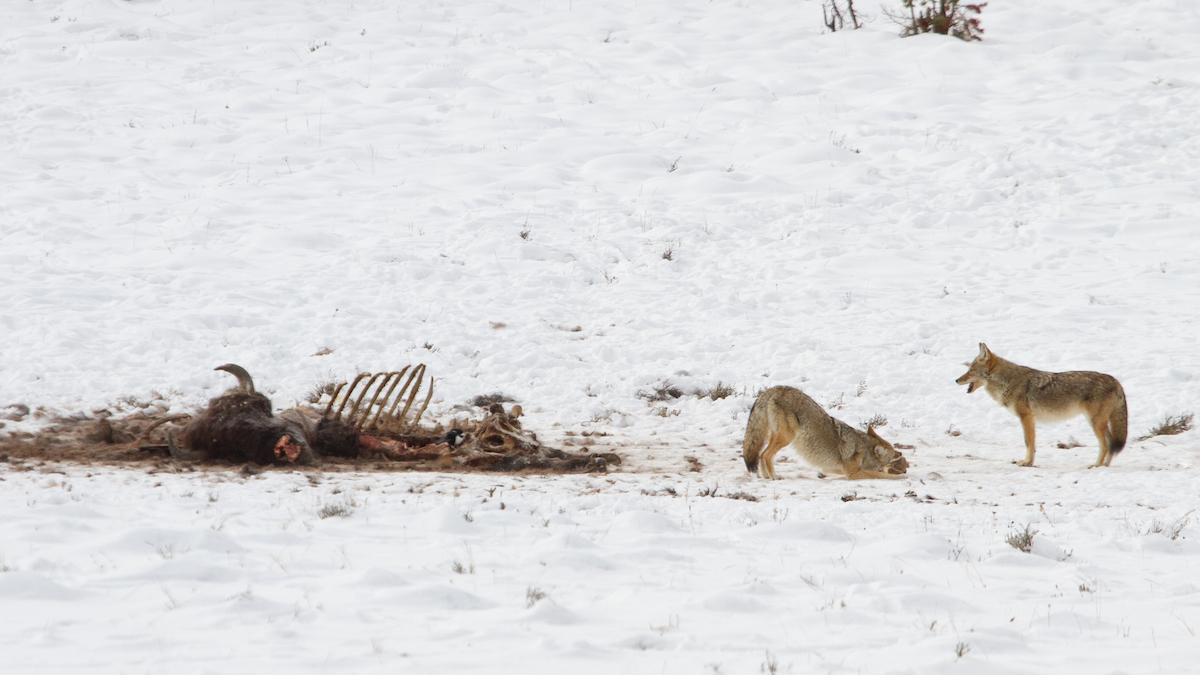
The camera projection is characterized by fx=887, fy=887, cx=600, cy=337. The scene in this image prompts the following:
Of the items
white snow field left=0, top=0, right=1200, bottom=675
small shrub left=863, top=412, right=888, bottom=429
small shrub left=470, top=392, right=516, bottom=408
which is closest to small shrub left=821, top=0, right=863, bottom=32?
white snow field left=0, top=0, right=1200, bottom=675

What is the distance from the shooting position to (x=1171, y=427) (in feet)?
26.5

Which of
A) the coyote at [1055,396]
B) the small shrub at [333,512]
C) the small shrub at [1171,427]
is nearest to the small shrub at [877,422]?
the coyote at [1055,396]

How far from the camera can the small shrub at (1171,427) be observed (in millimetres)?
8055

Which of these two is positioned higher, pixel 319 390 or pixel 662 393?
pixel 319 390

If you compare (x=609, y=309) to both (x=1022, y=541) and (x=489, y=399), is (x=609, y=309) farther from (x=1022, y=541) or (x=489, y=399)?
(x=1022, y=541)

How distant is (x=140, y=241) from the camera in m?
11.9

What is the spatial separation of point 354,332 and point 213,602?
663 cm

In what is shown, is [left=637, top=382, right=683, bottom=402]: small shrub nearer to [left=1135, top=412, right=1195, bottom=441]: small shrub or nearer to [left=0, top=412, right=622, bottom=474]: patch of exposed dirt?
[left=0, top=412, right=622, bottom=474]: patch of exposed dirt

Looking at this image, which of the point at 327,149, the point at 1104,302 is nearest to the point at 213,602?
the point at 1104,302

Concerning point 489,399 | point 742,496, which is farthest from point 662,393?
point 742,496

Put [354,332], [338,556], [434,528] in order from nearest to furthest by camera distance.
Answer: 1. [338,556]
2. [434,528]
3. [354,332]

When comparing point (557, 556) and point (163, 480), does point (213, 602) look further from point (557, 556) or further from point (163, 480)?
point (163, 480)

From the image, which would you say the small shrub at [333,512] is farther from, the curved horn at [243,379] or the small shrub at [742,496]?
the small shrub at [742,496]

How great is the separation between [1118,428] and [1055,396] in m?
0.54
